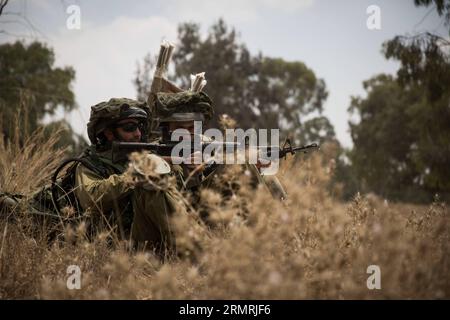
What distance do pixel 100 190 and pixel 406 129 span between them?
24931mm

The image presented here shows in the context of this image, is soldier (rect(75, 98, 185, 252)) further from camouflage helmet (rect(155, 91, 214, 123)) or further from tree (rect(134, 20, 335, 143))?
tree (rect(134, 20, 335, 143))

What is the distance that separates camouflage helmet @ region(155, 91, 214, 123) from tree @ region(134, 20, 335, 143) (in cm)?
2527

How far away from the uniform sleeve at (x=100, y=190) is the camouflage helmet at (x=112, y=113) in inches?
17.9

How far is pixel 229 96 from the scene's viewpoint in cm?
3161

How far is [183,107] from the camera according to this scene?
4.50m

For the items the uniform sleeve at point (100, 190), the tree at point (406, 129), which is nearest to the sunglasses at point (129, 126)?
the uniform sleeve at point (100, 190)

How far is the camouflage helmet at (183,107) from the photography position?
4.46 meters

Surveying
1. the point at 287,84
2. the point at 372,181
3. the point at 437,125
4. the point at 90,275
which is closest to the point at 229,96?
the point at 287,84
